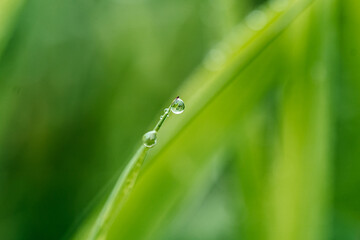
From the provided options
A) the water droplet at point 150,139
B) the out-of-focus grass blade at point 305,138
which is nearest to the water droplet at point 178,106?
the water droplet at point 150,139

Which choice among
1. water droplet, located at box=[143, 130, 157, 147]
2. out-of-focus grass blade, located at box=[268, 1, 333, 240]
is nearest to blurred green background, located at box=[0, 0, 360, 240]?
out-of-focus grass blade, located at box=[268, 1, 333, 240]

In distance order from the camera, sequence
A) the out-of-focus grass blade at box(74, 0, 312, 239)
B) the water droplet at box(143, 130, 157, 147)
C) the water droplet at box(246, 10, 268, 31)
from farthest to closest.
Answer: the water droplet at box(246, 10, 268, 31) → the out-of-focus grass blade at box(74, 0, 312, 239) → the water droplet at box(143, 130, 157, 147)

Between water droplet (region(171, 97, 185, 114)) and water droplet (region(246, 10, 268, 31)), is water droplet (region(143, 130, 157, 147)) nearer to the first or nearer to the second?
water droplet (region(171, 97, 185, 114))

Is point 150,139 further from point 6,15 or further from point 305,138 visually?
point 6,15

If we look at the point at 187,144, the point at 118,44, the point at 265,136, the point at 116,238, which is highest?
the point at 118,44

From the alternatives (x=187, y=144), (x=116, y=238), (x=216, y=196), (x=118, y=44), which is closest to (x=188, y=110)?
(x=187, y=144)

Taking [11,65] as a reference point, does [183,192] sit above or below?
below

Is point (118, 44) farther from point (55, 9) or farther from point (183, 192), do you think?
point (183, 192)

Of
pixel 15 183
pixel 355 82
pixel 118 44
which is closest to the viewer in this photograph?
pixel 355 82

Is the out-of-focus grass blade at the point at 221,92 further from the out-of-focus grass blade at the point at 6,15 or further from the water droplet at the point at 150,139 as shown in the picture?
the out-of-focus grass blade at the point at 6,15
